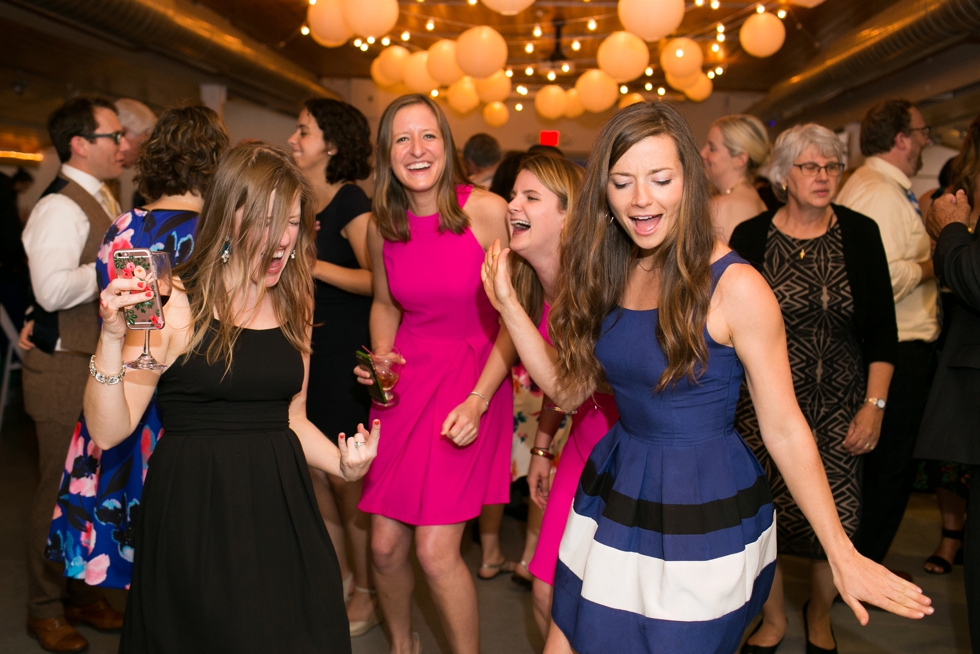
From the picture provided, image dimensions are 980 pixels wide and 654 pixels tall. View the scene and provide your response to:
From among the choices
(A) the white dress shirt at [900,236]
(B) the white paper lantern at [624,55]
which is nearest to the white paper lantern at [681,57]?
(B) the white paper lantern at [624,55]

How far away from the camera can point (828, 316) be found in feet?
9.19

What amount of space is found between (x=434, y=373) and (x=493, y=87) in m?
6.28

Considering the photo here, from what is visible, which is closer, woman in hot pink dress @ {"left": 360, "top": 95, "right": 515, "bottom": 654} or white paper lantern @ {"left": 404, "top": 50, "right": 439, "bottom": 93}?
woman in hot pink dress @ {"left": 360, "top": 95, "right": 515, "bottom": 654}

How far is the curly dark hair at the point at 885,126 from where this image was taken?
3543 millimetres

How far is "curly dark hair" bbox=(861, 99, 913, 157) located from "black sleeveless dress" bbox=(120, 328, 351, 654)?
284cm

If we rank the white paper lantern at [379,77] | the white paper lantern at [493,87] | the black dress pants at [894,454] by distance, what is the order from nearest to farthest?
the black dress pants at [894,454] → the white paper lantern at [379,77] → the white paper lantern at [493,87]

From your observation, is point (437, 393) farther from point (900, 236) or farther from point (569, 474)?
point (900, 236)

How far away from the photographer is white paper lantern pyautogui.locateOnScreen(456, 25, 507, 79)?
6.26 m

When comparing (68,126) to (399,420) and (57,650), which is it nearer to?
(399,420)

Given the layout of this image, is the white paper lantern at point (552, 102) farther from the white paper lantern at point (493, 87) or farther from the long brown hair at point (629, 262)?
the long brown hair at point (629, 262)

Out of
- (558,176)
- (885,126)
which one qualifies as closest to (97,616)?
(558,176)

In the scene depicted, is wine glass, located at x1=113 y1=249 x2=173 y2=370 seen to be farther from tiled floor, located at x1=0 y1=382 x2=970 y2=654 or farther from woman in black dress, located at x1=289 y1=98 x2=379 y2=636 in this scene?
tiled floor, located at x1=0 y1=382 x2=970 y2=654

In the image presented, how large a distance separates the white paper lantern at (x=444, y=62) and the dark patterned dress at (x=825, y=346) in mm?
4723

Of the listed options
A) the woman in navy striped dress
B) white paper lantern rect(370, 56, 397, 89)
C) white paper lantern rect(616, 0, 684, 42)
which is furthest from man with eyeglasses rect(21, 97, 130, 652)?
white paper lantern rect(370, 56, 397, 89)
